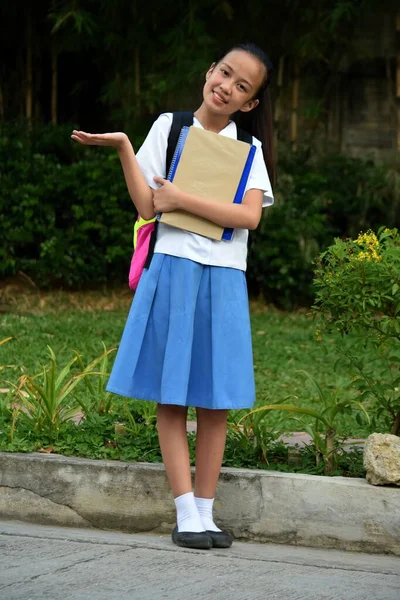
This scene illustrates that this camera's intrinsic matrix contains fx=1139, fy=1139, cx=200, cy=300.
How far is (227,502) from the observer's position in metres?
4.25

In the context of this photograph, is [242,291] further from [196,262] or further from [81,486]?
[81,486]

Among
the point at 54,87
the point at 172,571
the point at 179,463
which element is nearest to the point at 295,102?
the point at 54,87

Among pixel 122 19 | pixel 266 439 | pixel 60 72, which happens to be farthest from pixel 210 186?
pixel 60 72

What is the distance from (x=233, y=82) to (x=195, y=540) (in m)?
1.61

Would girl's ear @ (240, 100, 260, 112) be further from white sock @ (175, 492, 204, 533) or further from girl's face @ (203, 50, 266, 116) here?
white sock @ (175, 492, 204, 533)

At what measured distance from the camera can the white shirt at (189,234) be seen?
4.03 metres

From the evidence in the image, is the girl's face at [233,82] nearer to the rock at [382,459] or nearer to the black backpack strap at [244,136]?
the black backpack strap at [244,136]

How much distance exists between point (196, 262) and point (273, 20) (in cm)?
807

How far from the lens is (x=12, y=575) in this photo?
11.5ft

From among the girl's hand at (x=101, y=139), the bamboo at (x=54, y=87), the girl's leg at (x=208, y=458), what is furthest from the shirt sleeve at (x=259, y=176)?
the bamboo at (x=54, y=87)

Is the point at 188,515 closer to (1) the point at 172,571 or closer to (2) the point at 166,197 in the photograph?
(1) the point at 172,571

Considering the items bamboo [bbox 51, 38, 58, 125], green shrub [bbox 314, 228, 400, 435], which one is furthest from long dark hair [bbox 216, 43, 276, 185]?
bamboo [bbox 51, 38, 58, 125]

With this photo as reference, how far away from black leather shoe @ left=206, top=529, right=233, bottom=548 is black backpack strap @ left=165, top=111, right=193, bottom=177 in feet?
4.23

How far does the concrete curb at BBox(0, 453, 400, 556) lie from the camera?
4.09 metres
